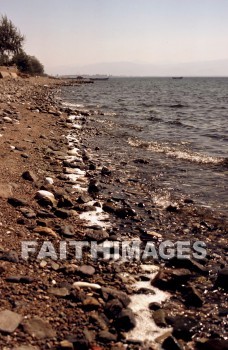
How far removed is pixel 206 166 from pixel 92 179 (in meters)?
4.50

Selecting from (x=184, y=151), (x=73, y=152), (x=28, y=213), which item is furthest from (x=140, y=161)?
(x=28, y=213)

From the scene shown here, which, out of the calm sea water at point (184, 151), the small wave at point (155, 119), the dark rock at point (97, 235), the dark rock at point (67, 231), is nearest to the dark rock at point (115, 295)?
the dark rock at point (97, 235)

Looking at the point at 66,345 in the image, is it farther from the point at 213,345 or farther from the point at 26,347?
the point at 213,345

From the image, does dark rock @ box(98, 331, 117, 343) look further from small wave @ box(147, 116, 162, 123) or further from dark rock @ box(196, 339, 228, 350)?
small wave @ box(147, 116, 162, 123)

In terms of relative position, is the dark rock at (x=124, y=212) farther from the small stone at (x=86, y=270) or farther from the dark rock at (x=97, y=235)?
the small stone at (x=86, y=270)

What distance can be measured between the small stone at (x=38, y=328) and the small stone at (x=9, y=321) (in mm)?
84

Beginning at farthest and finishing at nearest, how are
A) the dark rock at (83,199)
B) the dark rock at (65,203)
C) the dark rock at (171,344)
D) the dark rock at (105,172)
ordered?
the dark rock at (105,172)
the dark rock at (83,199)
the dark rock at (65,203)
the dark rock at (171,344)

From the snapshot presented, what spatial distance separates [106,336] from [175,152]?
10.6m

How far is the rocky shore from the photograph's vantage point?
3.27 metres

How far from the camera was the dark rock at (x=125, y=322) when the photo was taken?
341 cm

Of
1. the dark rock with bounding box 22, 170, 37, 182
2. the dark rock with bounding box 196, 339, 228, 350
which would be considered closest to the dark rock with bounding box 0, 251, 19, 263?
the dark rock with bounding box 196, 339, 228, 350

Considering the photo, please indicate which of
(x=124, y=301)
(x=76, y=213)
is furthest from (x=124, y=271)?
(x=76, y=213)

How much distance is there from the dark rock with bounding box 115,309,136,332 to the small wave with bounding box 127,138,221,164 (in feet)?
29.3

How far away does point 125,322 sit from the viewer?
3.44 m
